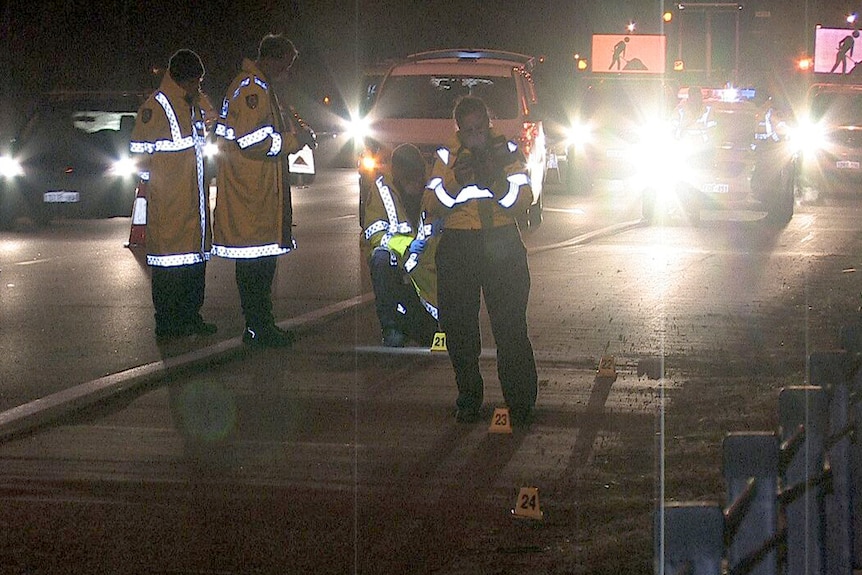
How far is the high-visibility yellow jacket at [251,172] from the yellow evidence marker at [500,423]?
2931 mm

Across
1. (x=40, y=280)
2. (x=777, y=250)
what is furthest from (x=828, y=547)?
(x=777, y=250)

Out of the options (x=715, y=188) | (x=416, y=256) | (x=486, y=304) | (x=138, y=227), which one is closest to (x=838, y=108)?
(x=715, y=188)

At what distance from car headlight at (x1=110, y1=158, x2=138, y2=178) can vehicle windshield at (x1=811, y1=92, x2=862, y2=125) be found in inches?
559

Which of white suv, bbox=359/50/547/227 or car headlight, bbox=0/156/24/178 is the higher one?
white suv, bbox=359/50/547/227

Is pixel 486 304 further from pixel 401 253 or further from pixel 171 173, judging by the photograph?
pixel 171 173

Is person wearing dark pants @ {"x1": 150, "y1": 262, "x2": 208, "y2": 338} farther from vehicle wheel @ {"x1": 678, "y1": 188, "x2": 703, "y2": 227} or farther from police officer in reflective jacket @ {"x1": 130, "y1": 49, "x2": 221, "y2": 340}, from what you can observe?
vehicle wheel @ {"x1": 678, "y1": 188, "x2": 703, "y2": 227}

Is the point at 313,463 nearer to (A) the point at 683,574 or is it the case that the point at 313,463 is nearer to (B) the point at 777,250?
(A) the point at 683,574

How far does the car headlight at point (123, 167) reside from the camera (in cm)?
2191

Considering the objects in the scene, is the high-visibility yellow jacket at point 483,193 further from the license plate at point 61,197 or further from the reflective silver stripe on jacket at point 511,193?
the license plate at point 61,197

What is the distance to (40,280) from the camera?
1476 cm

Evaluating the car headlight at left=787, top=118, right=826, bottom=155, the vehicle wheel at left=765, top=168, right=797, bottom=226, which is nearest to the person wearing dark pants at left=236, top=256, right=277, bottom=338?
the vehicle wheel at left=765, top=168, right=797, bottom=226

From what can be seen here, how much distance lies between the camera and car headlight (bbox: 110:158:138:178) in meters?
21.9

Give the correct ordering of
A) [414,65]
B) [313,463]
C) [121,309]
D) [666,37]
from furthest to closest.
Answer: [666,37] → [414,65] → [121,309] → [313,463]

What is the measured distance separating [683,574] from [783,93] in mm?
35626
